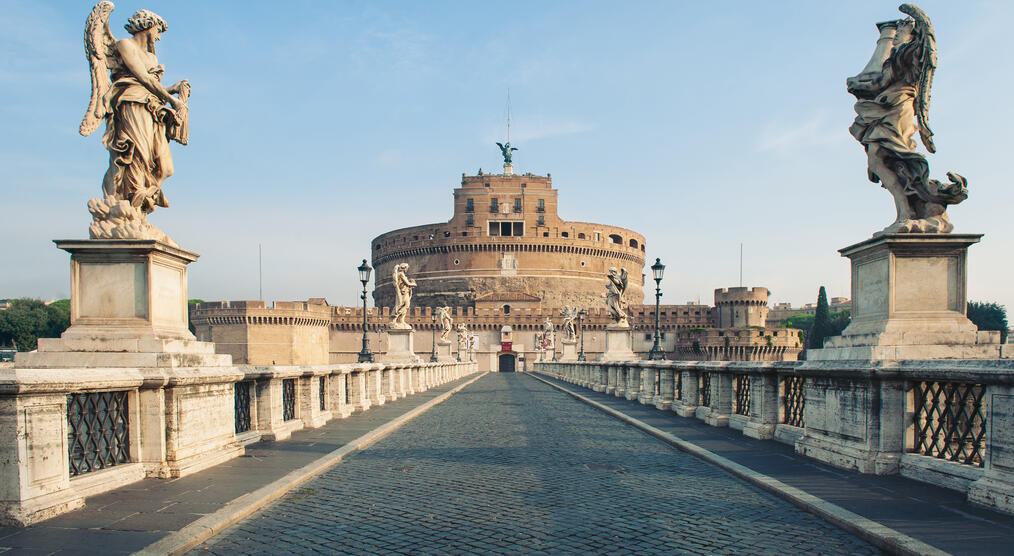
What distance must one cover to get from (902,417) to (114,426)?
20.9 ft

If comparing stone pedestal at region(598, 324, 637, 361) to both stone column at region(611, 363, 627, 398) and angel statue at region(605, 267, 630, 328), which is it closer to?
angel statue at region(605, 267, 630, 328)

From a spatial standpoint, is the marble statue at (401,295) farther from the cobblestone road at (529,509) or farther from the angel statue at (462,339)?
the angel statue at (462,339)

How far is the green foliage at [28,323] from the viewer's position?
75125mm

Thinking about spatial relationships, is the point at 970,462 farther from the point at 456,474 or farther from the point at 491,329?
the point at 491,329

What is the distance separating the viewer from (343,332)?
8862 cm

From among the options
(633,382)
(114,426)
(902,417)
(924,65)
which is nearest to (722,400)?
(902,417)

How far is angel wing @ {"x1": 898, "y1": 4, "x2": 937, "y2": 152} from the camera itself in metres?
6.66

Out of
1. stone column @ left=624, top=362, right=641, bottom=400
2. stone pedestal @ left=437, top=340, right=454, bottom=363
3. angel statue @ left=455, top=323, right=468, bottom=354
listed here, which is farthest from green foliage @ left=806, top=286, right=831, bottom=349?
stone column @ left=624, top=362, right=641, bottom=400

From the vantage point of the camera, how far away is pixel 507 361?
88688mm

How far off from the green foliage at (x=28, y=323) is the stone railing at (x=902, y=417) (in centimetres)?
7926

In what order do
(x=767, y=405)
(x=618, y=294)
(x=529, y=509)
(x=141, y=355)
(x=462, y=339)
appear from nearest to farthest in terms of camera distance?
1. (x=529, y=509)
2. (x=141, y=355)
3. (x=767, y=405)
4. (x=618, y=294)
5. (x=462, y=339)

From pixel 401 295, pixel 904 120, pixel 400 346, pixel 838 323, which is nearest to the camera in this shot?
pixel 904 120

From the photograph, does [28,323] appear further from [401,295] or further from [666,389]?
[666,389]

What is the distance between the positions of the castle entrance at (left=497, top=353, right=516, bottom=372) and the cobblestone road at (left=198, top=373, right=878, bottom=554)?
3124 inches
